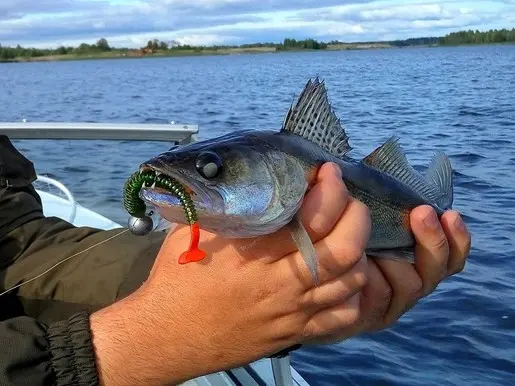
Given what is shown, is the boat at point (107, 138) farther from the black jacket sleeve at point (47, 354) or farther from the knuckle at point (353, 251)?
the knuckle at point (353, 251)

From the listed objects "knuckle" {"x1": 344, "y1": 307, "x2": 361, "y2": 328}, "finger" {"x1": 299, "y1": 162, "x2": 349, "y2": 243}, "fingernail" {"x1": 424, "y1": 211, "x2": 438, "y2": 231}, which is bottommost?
"knuckle" {"x1": 344, "y1": 307, "x2": 361, "y2": 328}

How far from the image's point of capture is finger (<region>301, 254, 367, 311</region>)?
5.39ft

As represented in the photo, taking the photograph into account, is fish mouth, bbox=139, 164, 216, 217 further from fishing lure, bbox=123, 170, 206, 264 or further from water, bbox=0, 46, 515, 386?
water, bbox=0, 46, 515, 386

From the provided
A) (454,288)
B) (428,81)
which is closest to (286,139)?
(454,288)

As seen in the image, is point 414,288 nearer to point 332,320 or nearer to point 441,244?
point 441,244

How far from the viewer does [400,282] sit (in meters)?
2.07

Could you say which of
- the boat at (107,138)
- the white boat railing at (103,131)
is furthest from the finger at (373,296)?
the white boat railing at (103,131)

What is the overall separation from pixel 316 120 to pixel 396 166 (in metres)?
0.51

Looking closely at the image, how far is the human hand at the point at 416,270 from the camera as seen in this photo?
2033 millimetres

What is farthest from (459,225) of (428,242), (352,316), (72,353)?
(72,353)

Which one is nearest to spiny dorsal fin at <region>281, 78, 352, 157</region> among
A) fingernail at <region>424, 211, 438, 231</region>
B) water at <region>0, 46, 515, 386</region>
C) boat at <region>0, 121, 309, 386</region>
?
fingernail at <region>424, 211, 438, 231</region>

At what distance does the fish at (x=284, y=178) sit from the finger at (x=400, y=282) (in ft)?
0.09

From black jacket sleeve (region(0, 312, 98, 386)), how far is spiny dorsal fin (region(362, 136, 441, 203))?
110cm

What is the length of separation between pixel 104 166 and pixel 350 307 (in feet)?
10.8
